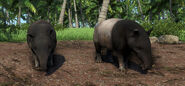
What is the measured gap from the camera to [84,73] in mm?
5766

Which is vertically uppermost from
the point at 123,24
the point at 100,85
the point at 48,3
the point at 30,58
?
the point at 48,3

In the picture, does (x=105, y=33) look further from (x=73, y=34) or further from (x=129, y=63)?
(x=73, y=34)

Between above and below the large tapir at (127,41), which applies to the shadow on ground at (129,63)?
below

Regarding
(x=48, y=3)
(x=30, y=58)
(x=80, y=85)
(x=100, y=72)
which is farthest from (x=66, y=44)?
(x=48, y=3)

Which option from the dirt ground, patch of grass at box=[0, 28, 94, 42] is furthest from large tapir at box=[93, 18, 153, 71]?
patch of grass at box=[0, 28, 94, 42]

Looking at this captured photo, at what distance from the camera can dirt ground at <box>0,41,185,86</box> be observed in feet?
16.9

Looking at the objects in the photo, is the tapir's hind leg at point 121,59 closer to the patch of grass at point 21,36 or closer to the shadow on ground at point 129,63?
the shadow on ground at point 129,63

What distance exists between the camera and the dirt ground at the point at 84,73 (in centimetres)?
514

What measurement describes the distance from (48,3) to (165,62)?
3136cm

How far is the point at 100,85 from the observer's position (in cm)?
509

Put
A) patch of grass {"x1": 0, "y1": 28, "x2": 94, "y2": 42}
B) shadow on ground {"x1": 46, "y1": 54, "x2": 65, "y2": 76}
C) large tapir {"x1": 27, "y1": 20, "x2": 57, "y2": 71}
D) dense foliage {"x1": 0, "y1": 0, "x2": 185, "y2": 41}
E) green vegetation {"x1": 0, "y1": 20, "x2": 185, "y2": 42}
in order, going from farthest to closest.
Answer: dense foliage {"x1": 0, "y1": 0, "x2": 185, "y2": 41} < green vegetation {"x1": 0, "y1": 20, "x2": 185, "y2": 42} < patch of grass {"x1": 0, "y1": 28, "x2": 94, "y2": 42} < shadow on ground {"x1": 46, "y1": 54, "x2": 65, "y2": 76} < large tapir {"x1": 27, "y1": 20, "x2": 57, "y2": 71}

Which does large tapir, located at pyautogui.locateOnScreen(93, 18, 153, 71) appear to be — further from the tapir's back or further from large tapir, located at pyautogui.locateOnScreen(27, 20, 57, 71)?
large tapir, located at pyautogui.locateOnScreen(27, 20, 57, 71)

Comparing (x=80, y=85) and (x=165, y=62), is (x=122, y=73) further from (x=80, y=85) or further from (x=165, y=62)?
(x=165, y=62)

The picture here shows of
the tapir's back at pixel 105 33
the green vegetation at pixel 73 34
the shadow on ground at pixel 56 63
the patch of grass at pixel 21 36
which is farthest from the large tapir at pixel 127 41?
the green vegetation at pixel 73 34
